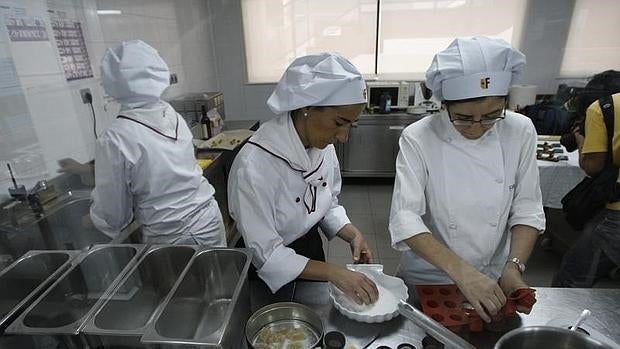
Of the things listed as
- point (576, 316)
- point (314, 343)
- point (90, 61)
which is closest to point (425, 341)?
point (314, 343)

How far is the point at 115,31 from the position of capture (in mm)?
2201

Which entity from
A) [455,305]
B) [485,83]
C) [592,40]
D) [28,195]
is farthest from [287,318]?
[592,40]

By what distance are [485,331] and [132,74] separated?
1.46m

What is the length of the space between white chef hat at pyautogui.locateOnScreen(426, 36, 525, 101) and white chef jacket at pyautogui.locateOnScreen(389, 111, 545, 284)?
0.15m

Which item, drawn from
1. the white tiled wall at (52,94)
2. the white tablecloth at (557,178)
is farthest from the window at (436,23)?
the white tiled wall at (52,94)

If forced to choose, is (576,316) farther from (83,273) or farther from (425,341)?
(83,273)

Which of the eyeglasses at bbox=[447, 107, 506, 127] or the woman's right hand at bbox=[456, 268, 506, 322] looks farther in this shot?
the eyeglasses at bbox=[447, 107, 506, 127]

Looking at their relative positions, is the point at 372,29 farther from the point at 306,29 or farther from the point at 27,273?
the point at 27,273

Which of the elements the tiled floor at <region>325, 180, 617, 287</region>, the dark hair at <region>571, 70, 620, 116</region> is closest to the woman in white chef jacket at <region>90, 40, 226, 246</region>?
the tiled floor at <region>325, 180, 617, 287</region>

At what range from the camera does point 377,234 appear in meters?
2.90

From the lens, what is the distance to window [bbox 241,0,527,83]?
3.67 m

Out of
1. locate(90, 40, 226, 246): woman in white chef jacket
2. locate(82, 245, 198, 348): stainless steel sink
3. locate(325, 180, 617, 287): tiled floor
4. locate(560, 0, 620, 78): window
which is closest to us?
locate(82, 245, 198, 348): stainless steel sink

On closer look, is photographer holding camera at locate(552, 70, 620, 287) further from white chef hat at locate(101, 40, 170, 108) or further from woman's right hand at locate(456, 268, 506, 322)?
white chef hat at locate(101, 40, 170, 108)

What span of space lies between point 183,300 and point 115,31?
1991 mm
